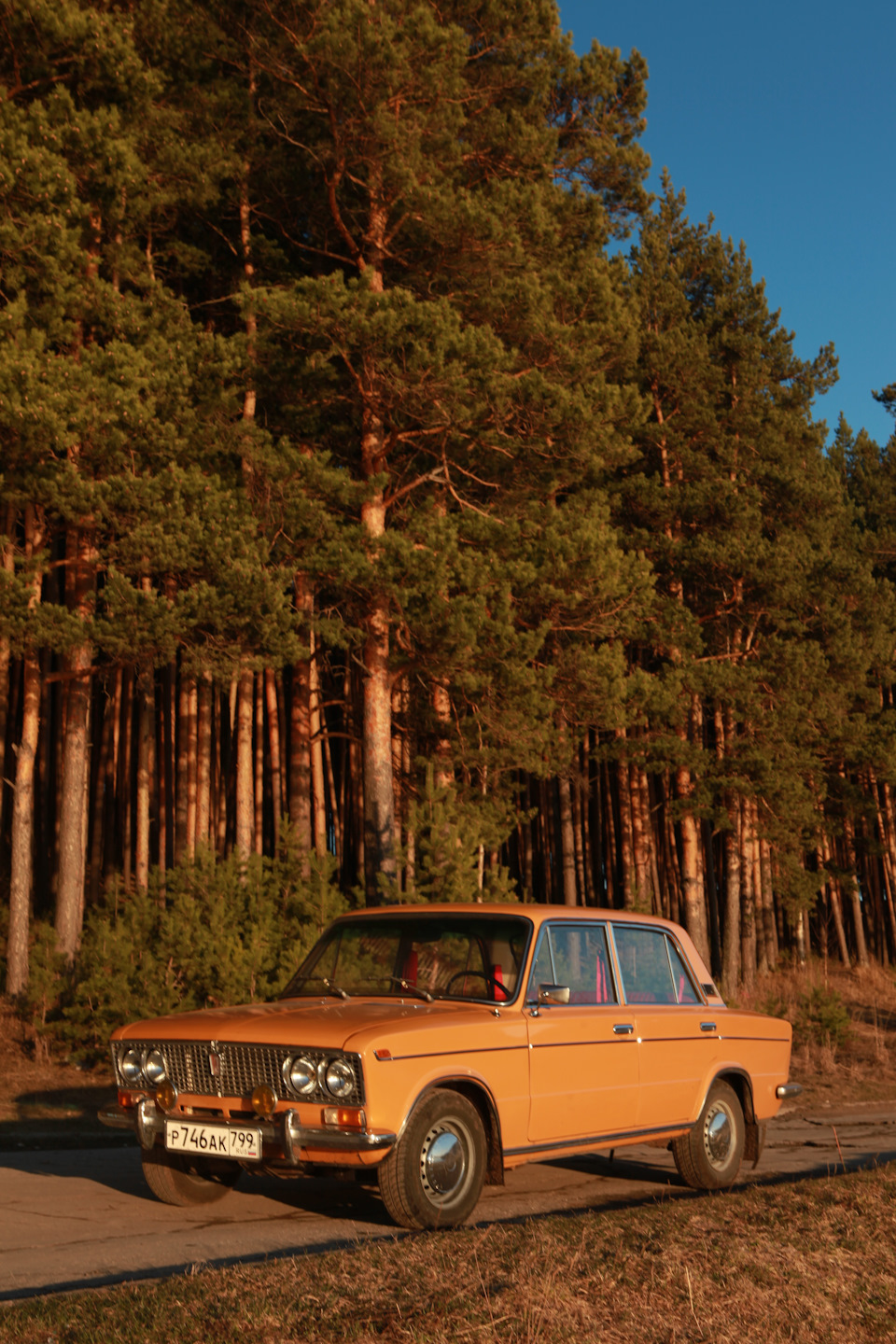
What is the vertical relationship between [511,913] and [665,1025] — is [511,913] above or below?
above

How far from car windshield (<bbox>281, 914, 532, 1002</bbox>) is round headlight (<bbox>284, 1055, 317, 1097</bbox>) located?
44.6 inches

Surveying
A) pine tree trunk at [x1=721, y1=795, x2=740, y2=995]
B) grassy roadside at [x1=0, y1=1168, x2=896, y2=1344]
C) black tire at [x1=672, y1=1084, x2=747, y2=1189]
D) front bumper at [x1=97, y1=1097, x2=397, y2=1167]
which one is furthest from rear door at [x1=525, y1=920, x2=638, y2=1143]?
pine tree trunk at [x1=721, y1=795, x2=740, y2=995]

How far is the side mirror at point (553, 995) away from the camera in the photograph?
272 inches

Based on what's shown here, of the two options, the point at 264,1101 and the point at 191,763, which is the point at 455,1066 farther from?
the point at 191,763

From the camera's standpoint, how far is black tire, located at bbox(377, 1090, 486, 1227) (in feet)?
19.4

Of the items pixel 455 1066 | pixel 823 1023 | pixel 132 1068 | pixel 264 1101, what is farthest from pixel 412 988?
pixel 823 1023

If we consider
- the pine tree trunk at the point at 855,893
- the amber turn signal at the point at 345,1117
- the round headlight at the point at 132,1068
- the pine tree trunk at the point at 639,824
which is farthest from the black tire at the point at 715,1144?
the pine tree trunk at the point at 855,893

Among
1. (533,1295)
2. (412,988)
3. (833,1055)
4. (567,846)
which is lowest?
(833,1055)

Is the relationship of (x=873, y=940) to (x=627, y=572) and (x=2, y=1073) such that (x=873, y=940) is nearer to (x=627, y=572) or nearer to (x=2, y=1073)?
(x=627, y=572)

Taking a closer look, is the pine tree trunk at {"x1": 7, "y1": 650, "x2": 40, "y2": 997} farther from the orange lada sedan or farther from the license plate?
the license plate

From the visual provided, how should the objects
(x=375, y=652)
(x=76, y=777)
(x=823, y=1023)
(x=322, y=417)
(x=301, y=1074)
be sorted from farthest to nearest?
(x=322, y=417)
(x=375, y=652)
(x=76, y=777)
(x=823, y=1023)
(x=301, y=1074)

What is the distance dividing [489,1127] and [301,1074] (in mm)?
1209

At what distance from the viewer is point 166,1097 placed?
641 cm

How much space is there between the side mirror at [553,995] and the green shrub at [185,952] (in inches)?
246
